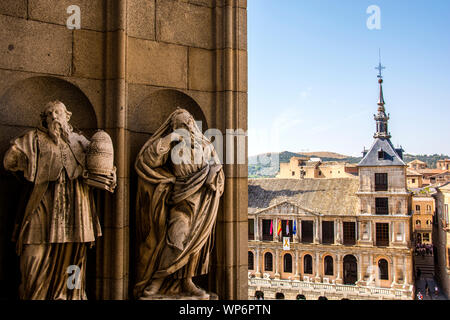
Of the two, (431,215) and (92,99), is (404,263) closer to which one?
(431,215)

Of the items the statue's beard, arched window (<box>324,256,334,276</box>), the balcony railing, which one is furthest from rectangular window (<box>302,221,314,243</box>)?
the statue's beard

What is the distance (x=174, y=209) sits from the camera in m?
4.21

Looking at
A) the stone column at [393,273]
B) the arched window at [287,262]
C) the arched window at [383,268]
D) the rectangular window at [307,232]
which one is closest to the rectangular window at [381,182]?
the stone column at [393,273]

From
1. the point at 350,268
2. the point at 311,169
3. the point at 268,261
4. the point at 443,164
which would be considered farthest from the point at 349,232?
the point at 443,164

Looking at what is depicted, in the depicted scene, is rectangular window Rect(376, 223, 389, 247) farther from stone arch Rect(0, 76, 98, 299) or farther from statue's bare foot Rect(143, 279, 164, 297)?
stone arch Rect(0, 76, 98, 299)

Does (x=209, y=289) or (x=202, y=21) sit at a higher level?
(x=202, y=21)

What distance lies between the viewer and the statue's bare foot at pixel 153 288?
4.22m

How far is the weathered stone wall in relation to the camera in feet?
13.6

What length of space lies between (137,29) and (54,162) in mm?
1832

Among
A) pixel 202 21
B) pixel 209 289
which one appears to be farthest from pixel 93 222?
pixel 202 21

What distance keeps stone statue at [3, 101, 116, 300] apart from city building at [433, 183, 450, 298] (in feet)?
125

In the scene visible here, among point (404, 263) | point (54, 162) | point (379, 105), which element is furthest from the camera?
point (379, 105)

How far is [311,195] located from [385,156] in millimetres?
8510

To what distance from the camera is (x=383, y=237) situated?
3972cm
